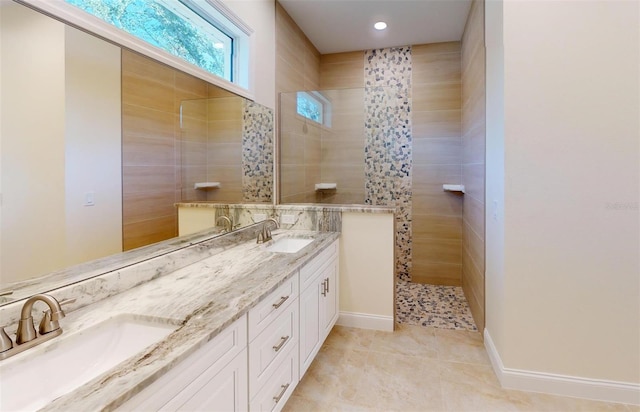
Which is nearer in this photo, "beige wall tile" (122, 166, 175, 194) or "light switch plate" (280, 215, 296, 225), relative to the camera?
"beige wall tile" (122, 166, 175, 194)

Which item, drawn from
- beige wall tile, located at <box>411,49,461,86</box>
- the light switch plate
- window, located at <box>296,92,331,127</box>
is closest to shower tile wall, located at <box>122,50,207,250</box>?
the light switch plate

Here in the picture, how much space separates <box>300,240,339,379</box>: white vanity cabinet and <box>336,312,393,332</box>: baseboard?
20cm

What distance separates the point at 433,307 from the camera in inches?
134

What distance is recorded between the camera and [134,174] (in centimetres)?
152

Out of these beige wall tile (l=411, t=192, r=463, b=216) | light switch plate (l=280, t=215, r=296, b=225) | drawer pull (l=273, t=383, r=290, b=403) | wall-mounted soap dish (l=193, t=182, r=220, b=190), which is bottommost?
drawer pull (l=273, t=383, r=290, b=403)

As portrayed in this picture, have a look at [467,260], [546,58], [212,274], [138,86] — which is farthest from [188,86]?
[467,260]

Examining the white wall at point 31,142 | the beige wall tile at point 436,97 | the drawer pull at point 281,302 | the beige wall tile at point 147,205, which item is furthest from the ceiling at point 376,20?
the drawer pull at point 281,302

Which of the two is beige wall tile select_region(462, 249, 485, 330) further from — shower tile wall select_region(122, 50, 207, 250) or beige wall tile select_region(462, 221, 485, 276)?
shower tile wall select_region(122, 50, 207, 250)

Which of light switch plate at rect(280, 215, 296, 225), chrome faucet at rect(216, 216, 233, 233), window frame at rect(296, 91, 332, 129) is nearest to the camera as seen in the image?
chrome faucet at rect(216, 216, 233, 233)

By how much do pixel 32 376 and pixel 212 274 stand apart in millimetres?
840

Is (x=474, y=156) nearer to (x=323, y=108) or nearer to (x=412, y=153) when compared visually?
(x=412, y=153)

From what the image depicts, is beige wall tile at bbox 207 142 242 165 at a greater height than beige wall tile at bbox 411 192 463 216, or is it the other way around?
beige wall tile at bbox 207 142 242 165

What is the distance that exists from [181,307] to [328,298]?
1424 millimetres

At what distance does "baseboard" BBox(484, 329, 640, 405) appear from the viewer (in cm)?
192
